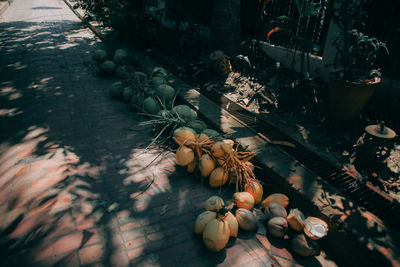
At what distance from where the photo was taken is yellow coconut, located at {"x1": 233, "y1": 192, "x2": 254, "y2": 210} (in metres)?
2.81

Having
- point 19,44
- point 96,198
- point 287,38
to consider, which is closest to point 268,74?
point 287,38

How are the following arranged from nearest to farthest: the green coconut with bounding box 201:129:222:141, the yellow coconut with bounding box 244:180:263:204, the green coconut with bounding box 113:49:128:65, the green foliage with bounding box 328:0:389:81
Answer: the yellow coconut with bounding box 244:180:263:204
the green coconut with bounding box 201:129:222:141
the green foliage with bounding box 328:0:389:81
the green coconut with bounding box 113:49:128:65

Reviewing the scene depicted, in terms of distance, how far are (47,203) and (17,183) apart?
616 mm

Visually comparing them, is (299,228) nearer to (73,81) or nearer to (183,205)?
(183,205)

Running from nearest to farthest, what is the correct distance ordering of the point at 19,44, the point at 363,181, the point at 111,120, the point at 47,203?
the point at 47,203, the point at 363,181, the point at 111,120, the point at 19,44

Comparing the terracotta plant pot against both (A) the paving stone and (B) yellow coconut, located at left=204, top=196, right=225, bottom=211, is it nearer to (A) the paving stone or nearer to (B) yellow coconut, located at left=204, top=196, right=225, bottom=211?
(B) yellow coconut, located at left=204, top=196, right=225, bottom=211

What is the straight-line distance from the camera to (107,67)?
6.56 metres

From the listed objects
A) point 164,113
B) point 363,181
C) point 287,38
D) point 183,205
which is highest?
point 287,38

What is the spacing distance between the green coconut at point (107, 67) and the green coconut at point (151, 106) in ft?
8.14

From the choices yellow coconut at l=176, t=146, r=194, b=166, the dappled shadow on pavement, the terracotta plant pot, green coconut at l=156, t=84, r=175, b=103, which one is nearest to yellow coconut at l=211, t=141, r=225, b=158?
yellow coconut at l=176, t=146, r=194, b=166

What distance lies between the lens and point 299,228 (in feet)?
8.45

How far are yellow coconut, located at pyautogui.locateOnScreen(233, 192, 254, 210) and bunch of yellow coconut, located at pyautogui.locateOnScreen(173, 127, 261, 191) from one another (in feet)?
0.53

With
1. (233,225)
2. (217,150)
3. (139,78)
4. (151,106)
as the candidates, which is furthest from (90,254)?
(139,78)

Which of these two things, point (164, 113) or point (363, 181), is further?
point (164, 113)
